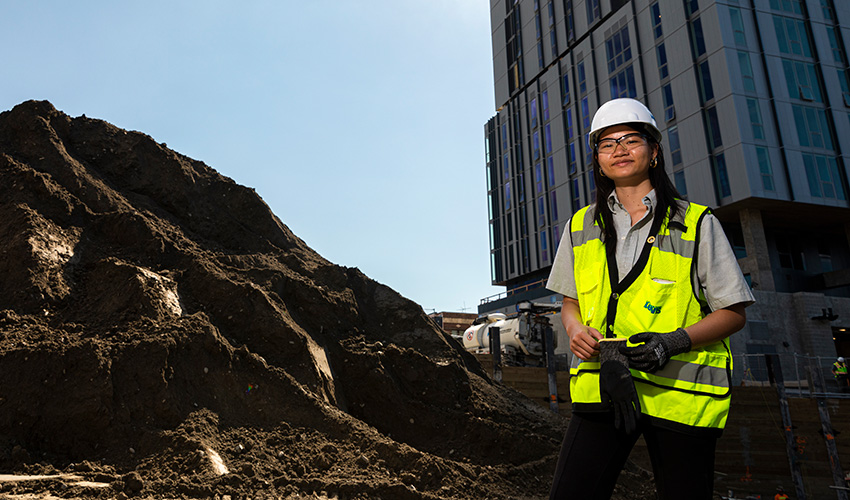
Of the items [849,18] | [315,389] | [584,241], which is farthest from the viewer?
[849,18]

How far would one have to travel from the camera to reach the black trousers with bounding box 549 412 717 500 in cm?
190

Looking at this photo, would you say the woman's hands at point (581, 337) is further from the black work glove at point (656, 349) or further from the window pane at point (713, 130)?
the window pane at point (713, 130)

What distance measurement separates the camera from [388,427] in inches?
314

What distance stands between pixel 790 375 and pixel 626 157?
26499 millimetres

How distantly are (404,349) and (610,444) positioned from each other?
24.4ft

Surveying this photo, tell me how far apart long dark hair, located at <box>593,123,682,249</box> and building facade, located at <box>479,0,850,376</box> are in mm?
25574

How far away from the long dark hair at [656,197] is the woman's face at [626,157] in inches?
1.2

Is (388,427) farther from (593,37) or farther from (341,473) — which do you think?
(593,37)

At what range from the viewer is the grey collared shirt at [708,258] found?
6.52 ft

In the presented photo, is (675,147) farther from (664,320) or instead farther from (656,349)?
(656,349)

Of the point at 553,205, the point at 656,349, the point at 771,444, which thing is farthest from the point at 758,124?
the point at 656,349

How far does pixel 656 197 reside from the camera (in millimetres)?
2240

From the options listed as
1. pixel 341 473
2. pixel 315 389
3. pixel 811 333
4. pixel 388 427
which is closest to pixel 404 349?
pixel 388 427

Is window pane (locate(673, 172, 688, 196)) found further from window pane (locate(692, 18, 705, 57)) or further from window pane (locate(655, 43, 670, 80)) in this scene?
window pane (locate(692, 18, 705, 57))
